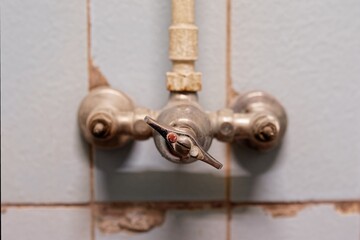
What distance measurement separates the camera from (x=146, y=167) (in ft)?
1.74

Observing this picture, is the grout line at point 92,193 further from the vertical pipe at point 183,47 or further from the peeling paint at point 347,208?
the peeling paint at point 347,208

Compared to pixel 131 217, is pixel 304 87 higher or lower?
higher

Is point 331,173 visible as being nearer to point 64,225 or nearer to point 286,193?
point 286,193

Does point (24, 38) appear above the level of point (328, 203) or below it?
above

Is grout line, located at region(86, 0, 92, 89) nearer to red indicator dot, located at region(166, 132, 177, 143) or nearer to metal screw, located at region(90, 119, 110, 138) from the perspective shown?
metal screw, located at region(90, 119, 110, 138)

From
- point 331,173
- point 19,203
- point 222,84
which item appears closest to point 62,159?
point 19,203

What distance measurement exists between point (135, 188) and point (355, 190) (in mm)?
248

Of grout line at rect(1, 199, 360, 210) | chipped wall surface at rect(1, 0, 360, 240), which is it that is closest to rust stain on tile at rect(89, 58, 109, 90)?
chipped wall surface at rect(1, 0, 360, 240)

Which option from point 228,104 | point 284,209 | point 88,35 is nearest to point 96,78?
point 88,35

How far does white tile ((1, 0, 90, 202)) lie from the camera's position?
51 centimetres

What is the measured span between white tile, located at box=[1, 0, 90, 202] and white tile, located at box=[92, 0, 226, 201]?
0.08 feet

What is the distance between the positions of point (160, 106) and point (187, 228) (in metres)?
0.14

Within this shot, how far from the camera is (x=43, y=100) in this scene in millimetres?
521

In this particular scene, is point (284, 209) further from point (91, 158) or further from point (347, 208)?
point (91, 158)
